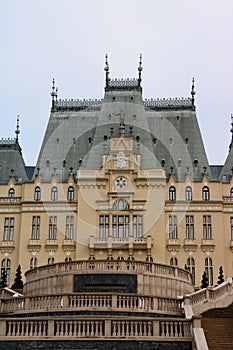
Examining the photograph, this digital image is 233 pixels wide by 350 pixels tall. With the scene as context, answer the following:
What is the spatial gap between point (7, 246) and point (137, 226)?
13.9 metres

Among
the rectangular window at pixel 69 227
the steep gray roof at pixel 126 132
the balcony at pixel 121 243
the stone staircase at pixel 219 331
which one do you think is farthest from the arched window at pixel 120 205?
the stone staircase at pixel 219 331

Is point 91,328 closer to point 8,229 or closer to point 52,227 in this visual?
point 52,227

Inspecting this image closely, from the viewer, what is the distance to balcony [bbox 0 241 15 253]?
6325 centimetres

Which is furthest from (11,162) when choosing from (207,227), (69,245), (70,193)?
(207,227)

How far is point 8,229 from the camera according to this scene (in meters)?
64.2

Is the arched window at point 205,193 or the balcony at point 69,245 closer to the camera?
the balcony at point 69,245

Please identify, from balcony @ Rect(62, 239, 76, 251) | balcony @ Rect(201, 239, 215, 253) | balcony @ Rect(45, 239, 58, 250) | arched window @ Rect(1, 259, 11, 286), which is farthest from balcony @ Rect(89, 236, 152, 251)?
arched window @ Rect(1, 259, 11, 286)

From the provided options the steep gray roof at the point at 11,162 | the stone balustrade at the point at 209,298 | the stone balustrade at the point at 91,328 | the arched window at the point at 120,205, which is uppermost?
the steep gray roof at the point at 11,162

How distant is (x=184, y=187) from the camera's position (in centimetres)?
6397

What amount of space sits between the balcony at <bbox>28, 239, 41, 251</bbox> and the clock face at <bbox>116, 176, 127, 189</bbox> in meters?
10.0

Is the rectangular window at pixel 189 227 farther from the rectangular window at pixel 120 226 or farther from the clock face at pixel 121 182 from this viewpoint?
the clock face at pixel 121 182

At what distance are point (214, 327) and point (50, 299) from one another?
7.05 metres

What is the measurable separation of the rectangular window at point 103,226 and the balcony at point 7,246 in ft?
31.9

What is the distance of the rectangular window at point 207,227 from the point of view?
61.9 meters
